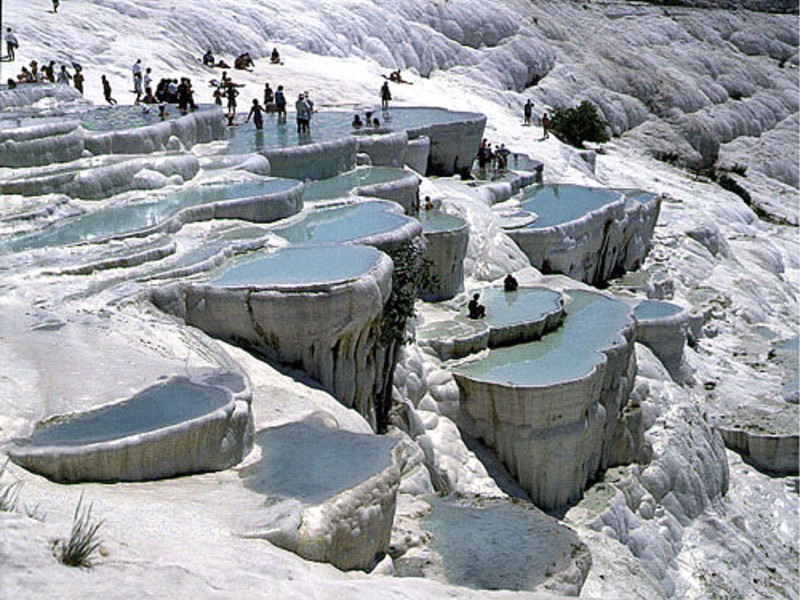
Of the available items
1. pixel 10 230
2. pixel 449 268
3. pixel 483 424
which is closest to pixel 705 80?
pixel 449 268

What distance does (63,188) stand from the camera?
12.0 metres

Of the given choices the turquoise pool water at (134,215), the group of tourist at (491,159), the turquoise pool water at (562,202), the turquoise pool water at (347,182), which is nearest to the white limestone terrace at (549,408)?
the turquoise pool water at (347,182)

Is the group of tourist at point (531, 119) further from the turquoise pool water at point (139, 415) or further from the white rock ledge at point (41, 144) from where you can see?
the turquoise pool water at point (139, 415)

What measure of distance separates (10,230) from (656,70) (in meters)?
29.8

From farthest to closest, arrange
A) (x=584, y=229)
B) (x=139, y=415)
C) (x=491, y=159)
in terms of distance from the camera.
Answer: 1. (x=491, y=159)
2. (x=584, y=229)
3. (x=139, y=415)

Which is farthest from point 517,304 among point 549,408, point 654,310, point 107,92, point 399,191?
point 107,92

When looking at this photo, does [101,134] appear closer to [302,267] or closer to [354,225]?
[354,225]

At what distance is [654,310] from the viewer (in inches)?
646

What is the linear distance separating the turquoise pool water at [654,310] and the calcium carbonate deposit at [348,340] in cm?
9

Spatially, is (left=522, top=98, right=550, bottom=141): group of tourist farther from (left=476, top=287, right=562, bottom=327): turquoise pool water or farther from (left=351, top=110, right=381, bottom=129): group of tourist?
(left=476, top=287, right=562, bottom=327): turquoise pool water

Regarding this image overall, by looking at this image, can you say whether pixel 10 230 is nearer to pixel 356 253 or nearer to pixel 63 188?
pixel 63 188

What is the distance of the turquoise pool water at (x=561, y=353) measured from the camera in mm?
11859

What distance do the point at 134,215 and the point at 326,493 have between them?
6.05m

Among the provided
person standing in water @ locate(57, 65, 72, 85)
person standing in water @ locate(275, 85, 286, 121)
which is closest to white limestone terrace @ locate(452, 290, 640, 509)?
person standing in water @ locate(275, 85, 286, 121)
